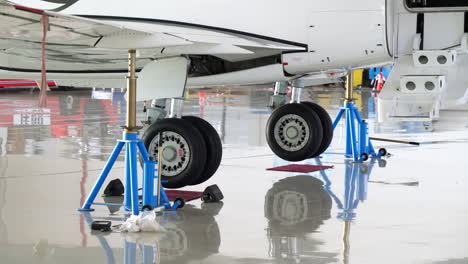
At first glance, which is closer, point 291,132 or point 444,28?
point 444,28

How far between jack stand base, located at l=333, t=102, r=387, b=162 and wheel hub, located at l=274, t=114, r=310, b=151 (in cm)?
83

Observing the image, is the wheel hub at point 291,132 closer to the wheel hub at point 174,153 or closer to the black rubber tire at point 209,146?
the black rubber tire at point 209,146

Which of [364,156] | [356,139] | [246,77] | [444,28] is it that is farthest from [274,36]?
[356,139]

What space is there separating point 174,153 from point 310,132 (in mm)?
3137

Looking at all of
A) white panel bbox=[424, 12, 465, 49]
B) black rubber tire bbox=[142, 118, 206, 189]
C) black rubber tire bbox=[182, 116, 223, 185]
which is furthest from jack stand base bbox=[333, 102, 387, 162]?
black rubber tire bbox=[142, 118, 206, 189]

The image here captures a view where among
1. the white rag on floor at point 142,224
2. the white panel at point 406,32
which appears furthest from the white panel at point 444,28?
the white rag on floor at point 142,224

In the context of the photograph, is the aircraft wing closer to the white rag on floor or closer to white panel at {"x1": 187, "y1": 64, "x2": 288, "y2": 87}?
white panel at {"x1": 187, "y1": 64, "x2": 288, "y2": 87}

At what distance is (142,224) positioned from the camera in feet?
24.5

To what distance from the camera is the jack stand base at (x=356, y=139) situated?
12422 mm

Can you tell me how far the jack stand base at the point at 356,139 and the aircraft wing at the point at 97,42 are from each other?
3023 millimetres

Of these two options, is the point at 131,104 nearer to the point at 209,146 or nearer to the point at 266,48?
the point at 209,146

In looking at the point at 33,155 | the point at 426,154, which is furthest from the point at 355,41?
the point at 33,155

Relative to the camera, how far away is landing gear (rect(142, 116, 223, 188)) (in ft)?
30.3

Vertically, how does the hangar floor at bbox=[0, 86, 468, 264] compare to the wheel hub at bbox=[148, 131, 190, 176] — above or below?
below
